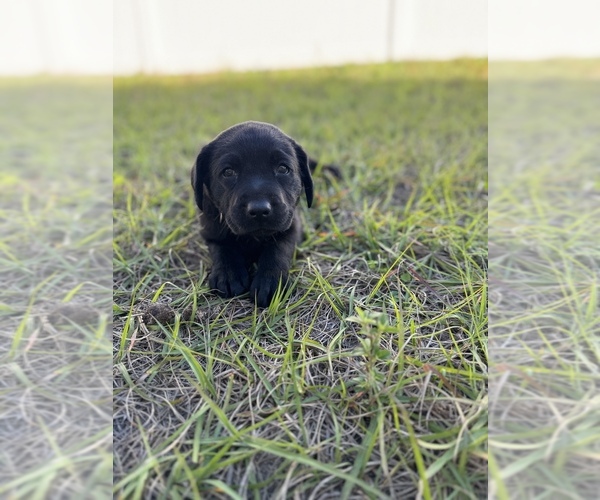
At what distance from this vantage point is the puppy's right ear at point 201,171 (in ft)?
10.2

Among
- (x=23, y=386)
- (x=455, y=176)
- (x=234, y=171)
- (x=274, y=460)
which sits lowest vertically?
(x=274, y=460)

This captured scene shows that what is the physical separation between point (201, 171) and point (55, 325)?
123 cm

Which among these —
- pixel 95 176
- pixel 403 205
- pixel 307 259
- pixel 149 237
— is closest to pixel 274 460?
pixel 307 259

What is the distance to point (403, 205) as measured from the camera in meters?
4.37

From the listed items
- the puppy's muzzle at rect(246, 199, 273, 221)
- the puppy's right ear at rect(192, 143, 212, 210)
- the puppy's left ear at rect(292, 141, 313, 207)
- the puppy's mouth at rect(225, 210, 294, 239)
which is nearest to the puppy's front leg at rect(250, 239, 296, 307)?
the puppy's mouth at rect(225, 210, 294, 239)

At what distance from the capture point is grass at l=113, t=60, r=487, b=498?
179cm

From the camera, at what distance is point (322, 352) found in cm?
242

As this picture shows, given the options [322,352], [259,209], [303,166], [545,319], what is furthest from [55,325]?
[545,319]

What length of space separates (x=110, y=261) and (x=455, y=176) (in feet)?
10.7

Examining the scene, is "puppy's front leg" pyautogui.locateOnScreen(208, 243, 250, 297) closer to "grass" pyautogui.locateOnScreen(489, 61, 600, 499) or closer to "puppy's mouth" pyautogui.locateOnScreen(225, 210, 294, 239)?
"puppy's mouth" pyautogui.locateOnScreen(225, 210, 294, 239)

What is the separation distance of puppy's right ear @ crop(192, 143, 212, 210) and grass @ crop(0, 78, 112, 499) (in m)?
0.78

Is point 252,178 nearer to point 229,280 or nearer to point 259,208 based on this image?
point 259,208

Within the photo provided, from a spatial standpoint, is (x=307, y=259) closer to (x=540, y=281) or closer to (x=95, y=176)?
(x=540, y=281)

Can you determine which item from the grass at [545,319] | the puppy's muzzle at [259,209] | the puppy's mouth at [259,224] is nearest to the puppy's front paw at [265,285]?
the puppy's mouth at [259,224]
